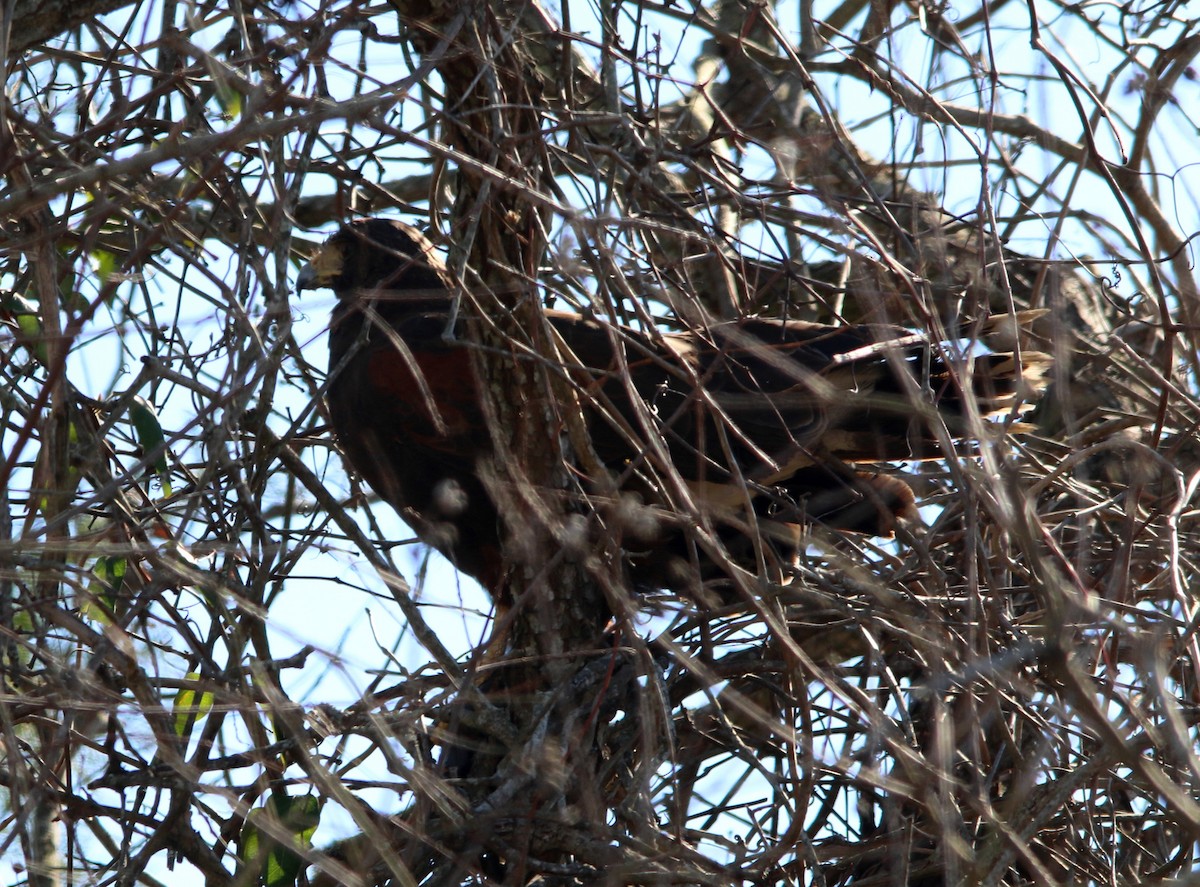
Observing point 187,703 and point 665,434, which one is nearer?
point 187,703

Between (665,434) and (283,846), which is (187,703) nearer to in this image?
(283,846)

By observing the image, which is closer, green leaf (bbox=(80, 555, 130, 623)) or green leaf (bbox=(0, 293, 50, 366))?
green leaf (bbox=(80, 555, 130, 623))

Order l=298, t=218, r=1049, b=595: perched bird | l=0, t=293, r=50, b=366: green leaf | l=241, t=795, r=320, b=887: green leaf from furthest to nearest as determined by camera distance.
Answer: l=298, t=218, r=1049, b=595: perched bird, l=0, t=293, r=50, b=366: green leaf, l=241, t=795, r=320, b=887: green leaf

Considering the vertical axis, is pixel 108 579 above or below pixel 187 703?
above

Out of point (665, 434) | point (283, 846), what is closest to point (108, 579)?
point (283, 846)

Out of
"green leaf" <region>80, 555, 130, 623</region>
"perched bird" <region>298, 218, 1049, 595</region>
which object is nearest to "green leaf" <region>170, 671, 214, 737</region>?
"green leaf" <region>80, 555, 130, 623</region>

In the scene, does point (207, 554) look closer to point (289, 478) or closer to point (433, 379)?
point (289, 478)

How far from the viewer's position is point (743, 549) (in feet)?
12.4

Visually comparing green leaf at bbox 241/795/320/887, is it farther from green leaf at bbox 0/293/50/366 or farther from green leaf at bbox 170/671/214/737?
green leaf at bbox 0/293/50/366

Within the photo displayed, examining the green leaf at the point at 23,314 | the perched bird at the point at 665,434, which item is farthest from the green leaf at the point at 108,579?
the perched bird at the point at 665,434

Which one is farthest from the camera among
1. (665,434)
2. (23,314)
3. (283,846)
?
(665,434)

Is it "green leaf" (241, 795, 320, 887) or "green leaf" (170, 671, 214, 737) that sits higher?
"green leaf" (170, 671, 214, 737)

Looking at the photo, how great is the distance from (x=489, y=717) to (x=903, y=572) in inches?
39.7

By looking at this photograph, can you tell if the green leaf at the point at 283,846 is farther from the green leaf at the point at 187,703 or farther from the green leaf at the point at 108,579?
the green leaf at the point at 108,579
